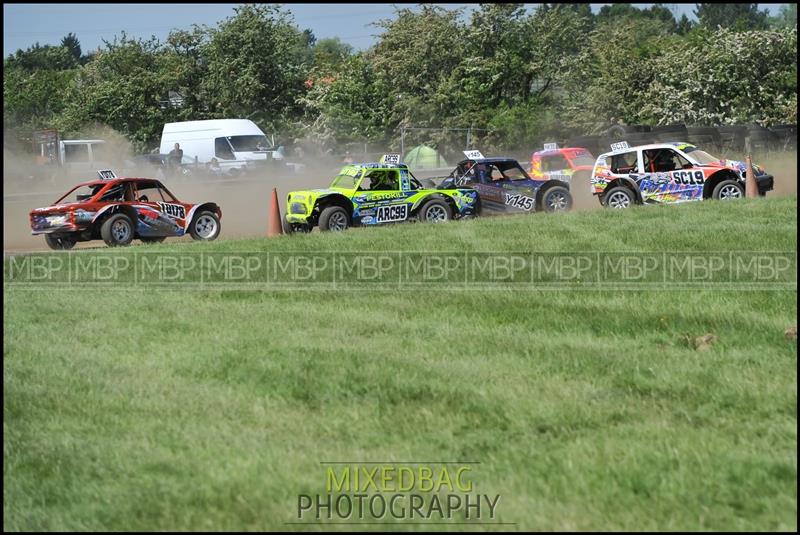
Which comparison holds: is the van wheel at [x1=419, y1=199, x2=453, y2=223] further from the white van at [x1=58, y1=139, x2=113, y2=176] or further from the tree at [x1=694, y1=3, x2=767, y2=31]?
the tree at [x1=694, y1=3, x2=767, y2=31]

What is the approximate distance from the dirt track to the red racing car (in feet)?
5.82

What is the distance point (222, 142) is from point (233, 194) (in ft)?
29.8

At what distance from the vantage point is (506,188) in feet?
65.3

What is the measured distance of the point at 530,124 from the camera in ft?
143

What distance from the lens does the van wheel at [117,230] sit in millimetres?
16734

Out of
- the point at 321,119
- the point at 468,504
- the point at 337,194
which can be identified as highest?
the point at 321,119

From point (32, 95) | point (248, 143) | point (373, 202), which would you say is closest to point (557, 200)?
point (373, 202)

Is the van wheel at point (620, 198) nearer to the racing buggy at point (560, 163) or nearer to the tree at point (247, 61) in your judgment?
the racing buggy at point (560, 163)

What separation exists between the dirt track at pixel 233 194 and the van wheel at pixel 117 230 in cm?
245

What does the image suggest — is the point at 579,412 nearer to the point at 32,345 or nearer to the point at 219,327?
the point at 219,327

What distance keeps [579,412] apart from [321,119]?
1635 inches

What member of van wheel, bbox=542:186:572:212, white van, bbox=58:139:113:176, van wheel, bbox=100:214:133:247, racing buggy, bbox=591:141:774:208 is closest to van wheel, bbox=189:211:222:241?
van wheel, bbox=100:214:133:247

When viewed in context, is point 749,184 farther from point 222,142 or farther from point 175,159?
point 175,159

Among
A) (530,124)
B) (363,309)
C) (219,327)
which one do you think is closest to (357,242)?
(363,309)
